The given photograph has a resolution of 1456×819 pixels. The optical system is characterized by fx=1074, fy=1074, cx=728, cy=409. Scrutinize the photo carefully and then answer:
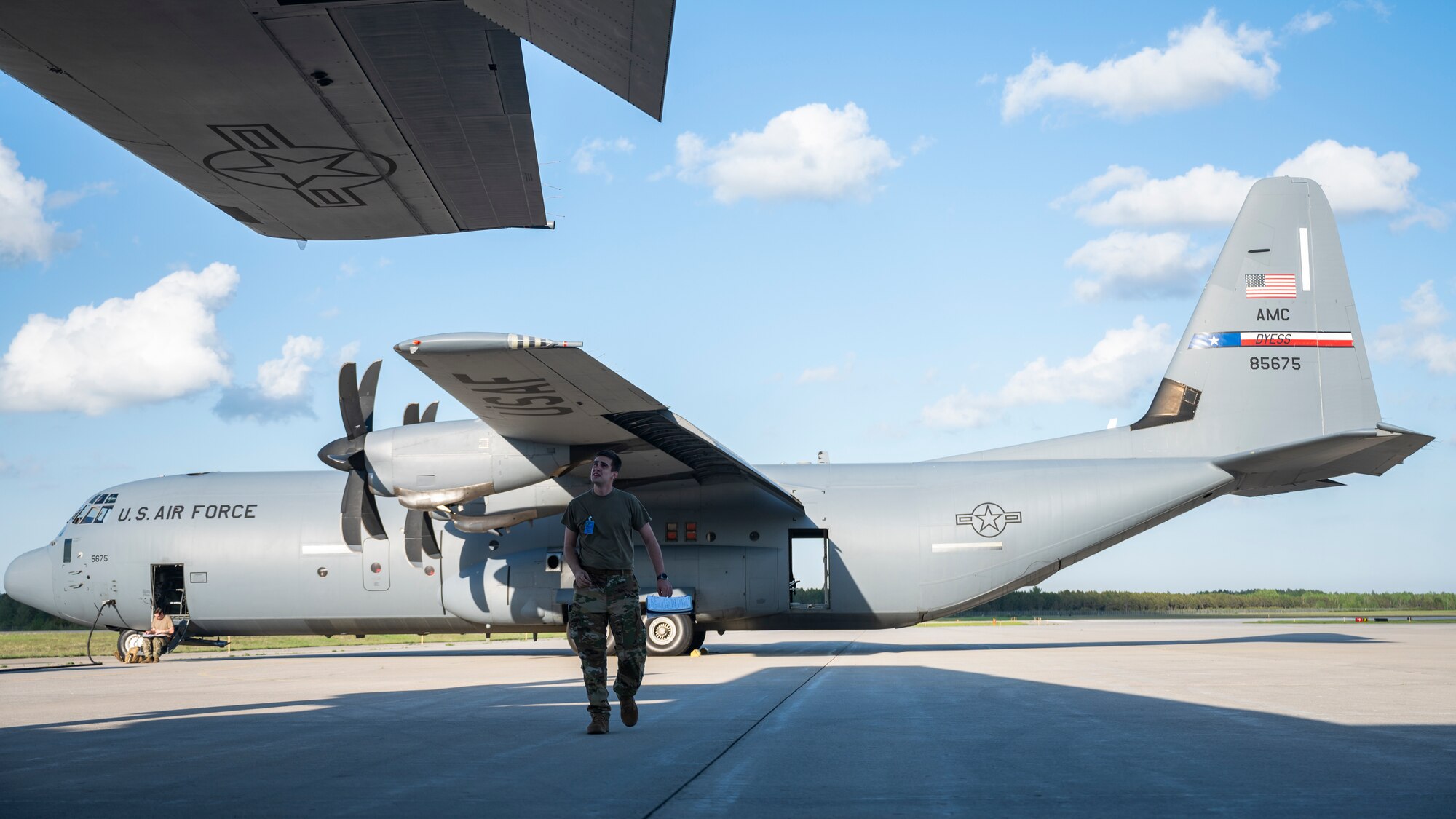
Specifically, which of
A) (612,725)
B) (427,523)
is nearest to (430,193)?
(612,725)

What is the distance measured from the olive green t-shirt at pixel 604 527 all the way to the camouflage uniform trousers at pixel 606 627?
132mm

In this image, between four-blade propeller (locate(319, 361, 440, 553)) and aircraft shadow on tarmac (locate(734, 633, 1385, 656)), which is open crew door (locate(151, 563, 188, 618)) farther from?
aircraft shadow on tarmac (locate(734, 633, 1385, 656))

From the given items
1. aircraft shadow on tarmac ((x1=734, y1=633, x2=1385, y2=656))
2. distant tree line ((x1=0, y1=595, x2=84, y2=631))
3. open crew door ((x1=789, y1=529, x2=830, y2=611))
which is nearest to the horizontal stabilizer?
aircraft shadow on tarmac ((x1=734, y1=633, x2=1385, y2=656))

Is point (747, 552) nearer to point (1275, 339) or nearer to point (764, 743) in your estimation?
point (1275, 339)

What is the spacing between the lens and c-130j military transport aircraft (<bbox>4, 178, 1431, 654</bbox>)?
17125 millimetres

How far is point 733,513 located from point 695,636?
2121 millimetres

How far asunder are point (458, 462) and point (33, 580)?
9.82m

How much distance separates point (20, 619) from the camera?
1913 inches

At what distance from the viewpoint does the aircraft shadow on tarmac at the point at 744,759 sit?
15.9 feet

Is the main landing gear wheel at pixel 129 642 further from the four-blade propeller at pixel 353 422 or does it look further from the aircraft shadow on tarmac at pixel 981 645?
the aircraft shadow on tarmac at pixel 981 645

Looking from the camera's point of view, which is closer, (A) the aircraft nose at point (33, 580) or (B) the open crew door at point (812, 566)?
(B) the open crew door at point (812, 566)

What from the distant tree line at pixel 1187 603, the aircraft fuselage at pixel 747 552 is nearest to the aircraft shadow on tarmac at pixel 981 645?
the aircraft fuselage at pixel 747 552

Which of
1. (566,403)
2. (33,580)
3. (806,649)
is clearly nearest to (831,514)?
(806,649)

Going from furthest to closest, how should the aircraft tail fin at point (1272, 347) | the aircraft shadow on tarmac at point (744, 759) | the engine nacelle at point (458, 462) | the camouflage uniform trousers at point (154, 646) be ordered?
1. the camouflage uniform trousers at point (154, 646)
2. the aircraft tail fin at point (1272, 347)
3. the engine nacelle at point (458, 462)
4. the aircraft shadow on tarmac at point (744, 759)
